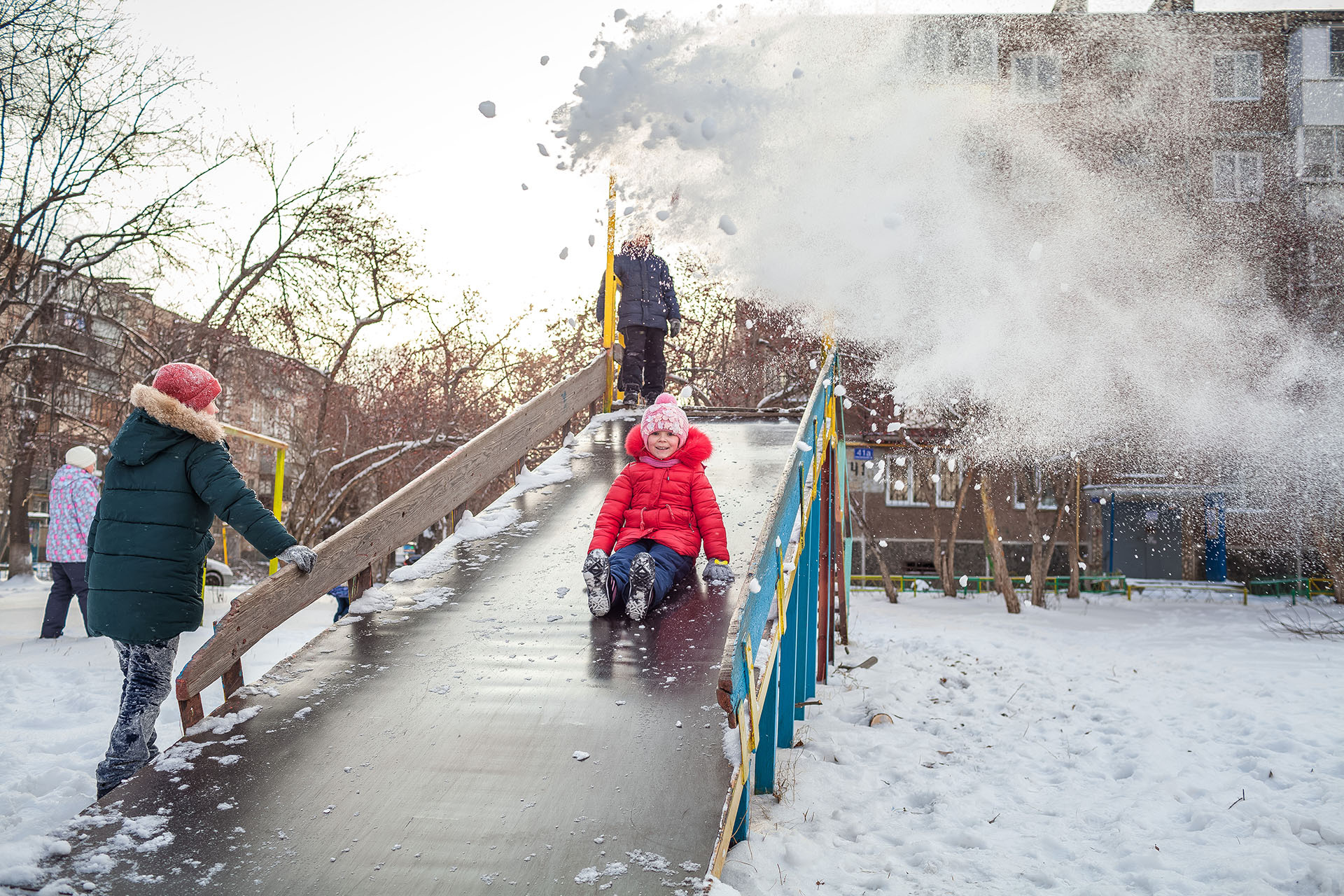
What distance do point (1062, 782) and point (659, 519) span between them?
10.3 feet

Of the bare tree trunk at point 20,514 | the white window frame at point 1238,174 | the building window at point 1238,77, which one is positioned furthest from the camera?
the building window at point 1238,77

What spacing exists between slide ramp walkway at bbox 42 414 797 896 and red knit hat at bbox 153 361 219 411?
4.07 feet

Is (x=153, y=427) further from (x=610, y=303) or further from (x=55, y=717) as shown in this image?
(x=610, y=303)

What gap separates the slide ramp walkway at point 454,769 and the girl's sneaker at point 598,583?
3.3 inches

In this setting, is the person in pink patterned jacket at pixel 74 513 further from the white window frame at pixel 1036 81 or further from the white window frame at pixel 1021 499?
the white window frame at pixel 1036 81

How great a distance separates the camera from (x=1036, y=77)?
24812 mm

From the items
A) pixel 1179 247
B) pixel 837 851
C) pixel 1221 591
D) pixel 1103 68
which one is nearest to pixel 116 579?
pixel 837 851

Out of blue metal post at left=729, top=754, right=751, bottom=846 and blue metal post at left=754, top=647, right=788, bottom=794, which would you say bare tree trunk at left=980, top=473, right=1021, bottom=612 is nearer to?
blue metal post at left=754, top=647, right=788, bottom=794

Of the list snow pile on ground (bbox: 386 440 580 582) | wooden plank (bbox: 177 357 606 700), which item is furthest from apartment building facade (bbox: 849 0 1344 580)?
wooden plank (bbox: 177 357 606 700)

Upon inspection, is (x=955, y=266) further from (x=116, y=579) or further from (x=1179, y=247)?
(x=116, y=579)

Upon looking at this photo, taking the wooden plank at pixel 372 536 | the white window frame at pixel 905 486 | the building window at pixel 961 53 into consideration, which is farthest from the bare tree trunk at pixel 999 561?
the building window at pixel 961 53

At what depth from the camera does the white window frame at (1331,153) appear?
22.7 metres

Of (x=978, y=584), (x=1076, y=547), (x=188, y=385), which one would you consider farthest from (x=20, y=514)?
(x=1076, y=547)

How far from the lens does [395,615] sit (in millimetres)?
4457
